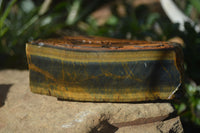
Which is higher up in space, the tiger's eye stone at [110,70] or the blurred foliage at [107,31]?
the tiger's eye stone at [110,70]

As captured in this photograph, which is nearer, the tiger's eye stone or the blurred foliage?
the tiger's eye stone

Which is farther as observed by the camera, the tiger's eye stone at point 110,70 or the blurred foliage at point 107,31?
the blurred foliage at point 107,31

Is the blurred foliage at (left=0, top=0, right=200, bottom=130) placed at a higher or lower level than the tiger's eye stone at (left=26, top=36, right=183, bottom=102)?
lower

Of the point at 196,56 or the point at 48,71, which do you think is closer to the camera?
the point at 48,71

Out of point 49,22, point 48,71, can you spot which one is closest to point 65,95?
point 48,71

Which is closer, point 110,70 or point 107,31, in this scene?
point 110,70

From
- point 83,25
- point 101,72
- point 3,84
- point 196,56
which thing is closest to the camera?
point 101,72

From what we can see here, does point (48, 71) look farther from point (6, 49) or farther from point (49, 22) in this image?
point (49, 22)

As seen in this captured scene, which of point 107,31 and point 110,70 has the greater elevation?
point 110,70
